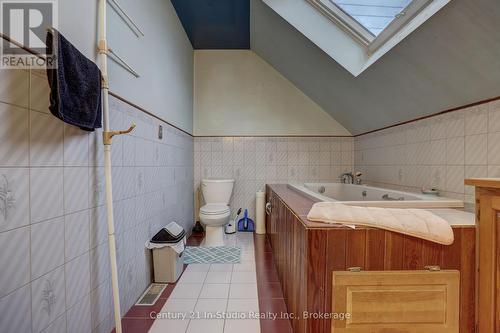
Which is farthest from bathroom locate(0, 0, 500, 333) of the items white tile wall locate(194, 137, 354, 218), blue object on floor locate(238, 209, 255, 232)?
white tile wall locate(194, 137, 354, 218)

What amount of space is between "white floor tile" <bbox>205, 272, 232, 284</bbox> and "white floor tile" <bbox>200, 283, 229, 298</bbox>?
0.20 ft

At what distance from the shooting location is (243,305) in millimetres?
1620

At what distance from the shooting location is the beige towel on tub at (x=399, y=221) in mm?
1013

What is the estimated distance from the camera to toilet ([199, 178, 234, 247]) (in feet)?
8.47

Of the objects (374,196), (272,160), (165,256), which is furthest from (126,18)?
(374,196)

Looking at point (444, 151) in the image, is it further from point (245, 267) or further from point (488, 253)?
point (245, 267)

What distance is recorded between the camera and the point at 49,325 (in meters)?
0.95

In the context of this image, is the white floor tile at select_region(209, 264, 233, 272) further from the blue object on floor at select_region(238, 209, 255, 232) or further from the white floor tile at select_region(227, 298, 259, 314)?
the blue object on floor at select_region(238, 209, 255, 232)

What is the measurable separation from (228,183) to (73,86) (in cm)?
226

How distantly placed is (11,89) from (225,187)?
8.00 feet

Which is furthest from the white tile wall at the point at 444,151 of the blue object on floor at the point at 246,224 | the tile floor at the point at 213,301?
the blue object on floor at the point at 246,224

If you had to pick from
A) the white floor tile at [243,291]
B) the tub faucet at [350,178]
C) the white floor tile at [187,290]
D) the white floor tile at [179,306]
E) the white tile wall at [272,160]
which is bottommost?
the white floor tile at [179,306]

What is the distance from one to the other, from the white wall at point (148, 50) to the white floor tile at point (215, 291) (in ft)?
4.68

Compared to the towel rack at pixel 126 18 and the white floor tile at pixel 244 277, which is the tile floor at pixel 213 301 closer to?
the white floor tile at pixel 244 277
